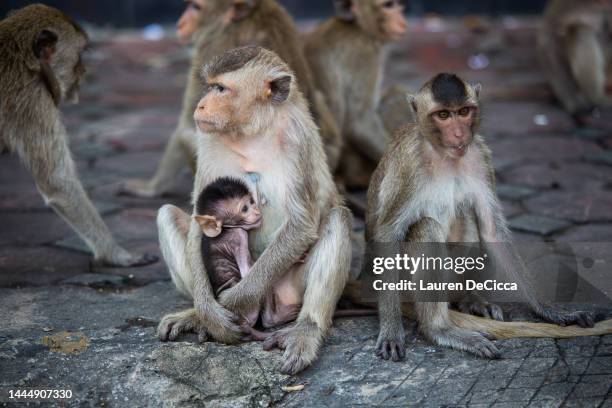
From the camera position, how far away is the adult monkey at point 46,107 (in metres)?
4.62

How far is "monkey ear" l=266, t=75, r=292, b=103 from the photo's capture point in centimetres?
374

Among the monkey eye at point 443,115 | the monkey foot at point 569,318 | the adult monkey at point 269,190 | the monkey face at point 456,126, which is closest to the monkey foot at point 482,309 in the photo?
the monkey foot at point 569,318

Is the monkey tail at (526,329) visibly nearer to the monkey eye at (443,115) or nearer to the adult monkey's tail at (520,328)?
the adult monkey's tail at (520,328)

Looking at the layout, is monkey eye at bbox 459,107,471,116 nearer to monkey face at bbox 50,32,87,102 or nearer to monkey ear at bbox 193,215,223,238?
monkey ear at bbox 193,215,223,238

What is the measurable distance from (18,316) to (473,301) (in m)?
2.05

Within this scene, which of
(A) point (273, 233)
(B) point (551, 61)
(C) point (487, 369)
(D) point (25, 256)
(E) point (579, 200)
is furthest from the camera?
(B) point (551, 61)

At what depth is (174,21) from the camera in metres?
13.4

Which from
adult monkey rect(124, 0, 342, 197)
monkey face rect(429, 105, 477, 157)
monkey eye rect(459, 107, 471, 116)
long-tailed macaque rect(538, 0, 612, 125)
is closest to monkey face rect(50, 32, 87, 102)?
adult monkey rect(124, 0, 342, 197)

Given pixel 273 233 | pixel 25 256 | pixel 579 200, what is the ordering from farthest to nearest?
pixel 579 200, pixel 25 256, pixel 273 233

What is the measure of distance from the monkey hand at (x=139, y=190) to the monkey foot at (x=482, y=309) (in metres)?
2.80

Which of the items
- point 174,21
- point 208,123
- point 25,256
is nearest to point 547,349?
point 208,123

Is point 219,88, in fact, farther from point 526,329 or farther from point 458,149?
point 526,329

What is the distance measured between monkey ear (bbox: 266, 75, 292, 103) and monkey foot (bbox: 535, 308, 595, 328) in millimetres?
1434

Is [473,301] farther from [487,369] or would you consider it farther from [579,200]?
[579,200]
